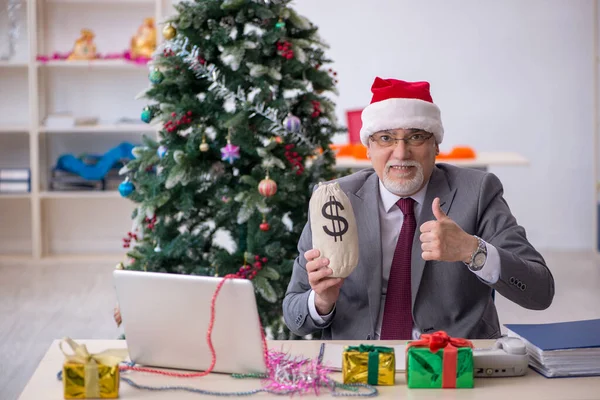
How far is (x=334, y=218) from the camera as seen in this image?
5.63 ft

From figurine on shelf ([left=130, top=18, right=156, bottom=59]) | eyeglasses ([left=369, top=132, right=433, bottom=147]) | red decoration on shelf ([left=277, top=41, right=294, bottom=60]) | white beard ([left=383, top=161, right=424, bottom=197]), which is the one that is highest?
figurine on shelf ([left=130, top=18, right=156, bottom=59])

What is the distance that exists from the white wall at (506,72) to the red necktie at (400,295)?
15.4 ft

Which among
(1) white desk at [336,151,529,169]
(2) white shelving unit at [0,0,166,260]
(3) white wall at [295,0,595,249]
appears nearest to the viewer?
(1) white desk at [336,151,529,169]

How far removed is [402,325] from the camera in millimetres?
2100

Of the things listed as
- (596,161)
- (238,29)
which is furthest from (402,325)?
(596,161)

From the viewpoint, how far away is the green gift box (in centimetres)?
159

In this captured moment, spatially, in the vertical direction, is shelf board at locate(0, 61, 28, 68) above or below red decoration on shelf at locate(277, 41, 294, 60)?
above

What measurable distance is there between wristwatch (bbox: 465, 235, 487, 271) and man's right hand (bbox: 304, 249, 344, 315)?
0.31 m

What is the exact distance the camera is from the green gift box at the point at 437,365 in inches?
62.4

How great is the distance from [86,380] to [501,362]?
812 millimetres

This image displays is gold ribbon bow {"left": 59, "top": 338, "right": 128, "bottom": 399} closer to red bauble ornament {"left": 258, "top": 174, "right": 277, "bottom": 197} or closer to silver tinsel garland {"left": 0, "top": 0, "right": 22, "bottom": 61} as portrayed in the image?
red bauble ornament {"left": 258, "top": 174, "right": 277, "bottom": 197}

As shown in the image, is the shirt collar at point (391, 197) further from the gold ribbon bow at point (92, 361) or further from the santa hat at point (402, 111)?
the gold ribbon bow at point (92, 361)

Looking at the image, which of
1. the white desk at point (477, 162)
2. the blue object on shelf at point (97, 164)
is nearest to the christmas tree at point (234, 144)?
the white desk at point (477, 162)

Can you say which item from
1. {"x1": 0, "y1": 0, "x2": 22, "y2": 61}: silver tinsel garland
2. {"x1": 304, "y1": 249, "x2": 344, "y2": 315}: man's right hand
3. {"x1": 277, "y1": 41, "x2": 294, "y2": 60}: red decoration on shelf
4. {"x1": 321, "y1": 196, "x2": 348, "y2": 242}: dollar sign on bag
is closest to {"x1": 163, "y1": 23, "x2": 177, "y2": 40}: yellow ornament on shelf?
{"x1": 277, "y1": 41, "x2": 294, "y2": 60}: red decoration on shelf
